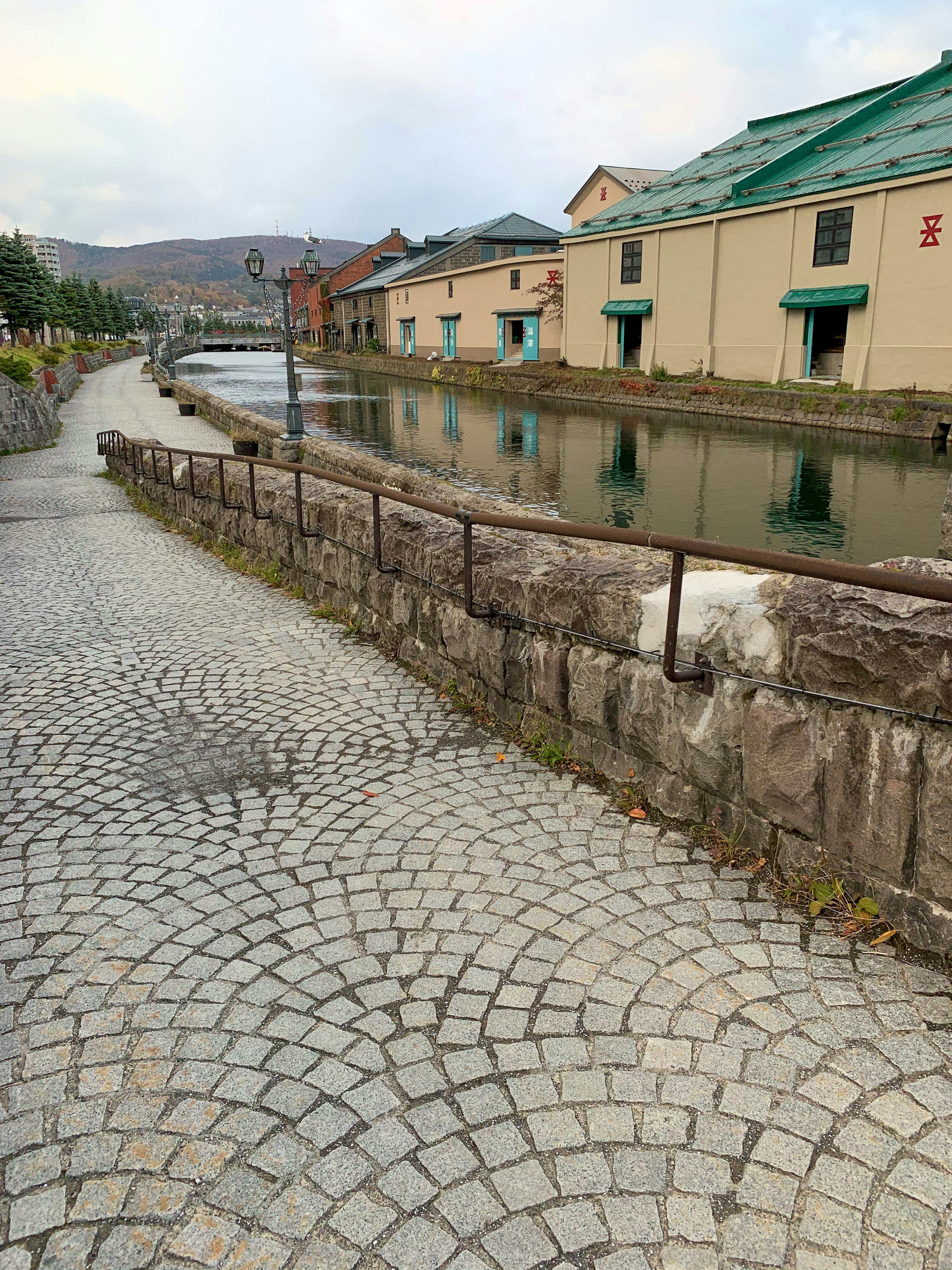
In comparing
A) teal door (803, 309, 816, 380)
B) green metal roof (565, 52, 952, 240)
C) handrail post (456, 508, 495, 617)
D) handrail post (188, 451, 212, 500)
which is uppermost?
green metal roof (565, 52, 952, 240)

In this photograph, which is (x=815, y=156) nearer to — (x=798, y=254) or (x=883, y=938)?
(x=798, y=254)

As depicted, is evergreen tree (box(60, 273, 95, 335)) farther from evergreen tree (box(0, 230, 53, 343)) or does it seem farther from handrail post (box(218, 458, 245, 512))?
handrail post (box(218, 458, 245, 512))

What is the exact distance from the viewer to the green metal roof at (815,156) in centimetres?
2469

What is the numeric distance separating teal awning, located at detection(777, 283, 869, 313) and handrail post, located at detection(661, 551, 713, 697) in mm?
25184

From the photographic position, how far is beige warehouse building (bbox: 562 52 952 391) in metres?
24.0

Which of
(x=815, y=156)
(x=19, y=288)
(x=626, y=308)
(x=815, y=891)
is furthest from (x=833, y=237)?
(x=19, y=288)

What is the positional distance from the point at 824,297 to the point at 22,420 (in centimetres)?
2235

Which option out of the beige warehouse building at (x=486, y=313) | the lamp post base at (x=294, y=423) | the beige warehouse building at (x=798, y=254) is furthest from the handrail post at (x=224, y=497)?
the beige warehouse building at (x=486, y=313)

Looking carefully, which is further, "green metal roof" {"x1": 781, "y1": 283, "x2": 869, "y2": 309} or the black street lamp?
"green metal roof" {"x1": 781, "y1": 283, "x2": 869, "y2": 309}

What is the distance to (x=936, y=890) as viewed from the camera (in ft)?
9.46

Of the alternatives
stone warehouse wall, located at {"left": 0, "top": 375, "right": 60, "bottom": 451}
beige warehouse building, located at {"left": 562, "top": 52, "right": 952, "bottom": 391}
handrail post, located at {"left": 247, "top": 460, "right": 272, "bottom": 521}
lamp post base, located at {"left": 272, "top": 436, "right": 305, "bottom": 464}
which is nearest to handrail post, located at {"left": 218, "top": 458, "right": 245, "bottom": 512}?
handrail post, located at {"left": 247, "top": 460, "right": 272, "bottom": 521}

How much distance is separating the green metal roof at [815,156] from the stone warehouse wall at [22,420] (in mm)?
21310

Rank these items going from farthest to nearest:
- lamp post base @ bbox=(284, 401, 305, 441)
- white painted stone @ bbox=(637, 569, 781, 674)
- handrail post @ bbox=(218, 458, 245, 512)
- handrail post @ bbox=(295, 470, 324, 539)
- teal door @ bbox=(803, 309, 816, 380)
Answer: teal door @ bbox=(803, 309, 816, 380) < lamp post base @ bbox=(284, 401, 305, 441) < handrail post @ bbox=(218, 458, 245, 512) < handrail post @ bbox=(295, 470, 324, 539) < white painted stone @ bbox=(637, 569, 781, 674)

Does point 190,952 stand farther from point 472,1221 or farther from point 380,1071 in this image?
point 472,1221
